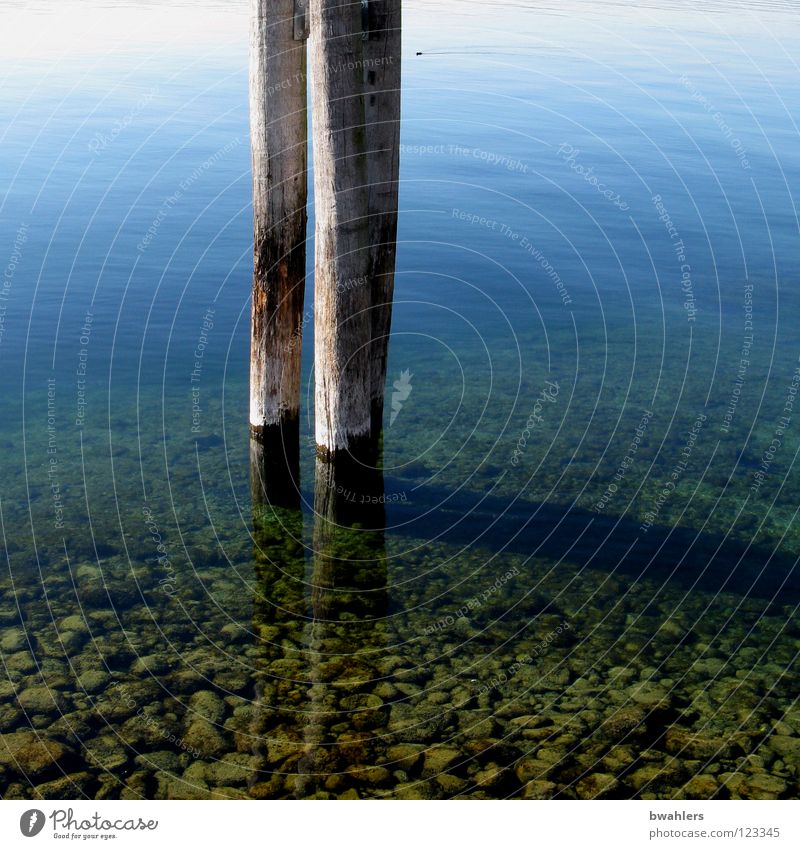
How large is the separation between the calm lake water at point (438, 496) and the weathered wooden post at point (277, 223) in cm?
69

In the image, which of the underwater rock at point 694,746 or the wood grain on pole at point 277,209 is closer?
the underwater rock at point 694,746

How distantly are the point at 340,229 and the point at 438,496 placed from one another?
2.78 meters

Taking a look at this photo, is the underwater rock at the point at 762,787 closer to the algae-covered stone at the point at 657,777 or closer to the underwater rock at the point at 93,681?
the algae-covered stone at the point at 657,777

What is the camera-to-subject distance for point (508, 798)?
5750mm

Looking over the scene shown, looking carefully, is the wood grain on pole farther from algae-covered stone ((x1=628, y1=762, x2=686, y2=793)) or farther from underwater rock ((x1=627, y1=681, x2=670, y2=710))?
algae-covered stone ((x1=628, y1=762, x2=686, y2=793))

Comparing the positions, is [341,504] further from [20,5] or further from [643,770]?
[20,5]

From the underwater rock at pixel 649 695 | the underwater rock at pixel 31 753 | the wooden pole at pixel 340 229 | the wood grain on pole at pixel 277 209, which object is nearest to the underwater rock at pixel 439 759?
the underwater rock at pixel 649 695

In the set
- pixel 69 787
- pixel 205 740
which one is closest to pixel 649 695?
pixel 205 740

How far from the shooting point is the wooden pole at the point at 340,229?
299 inches

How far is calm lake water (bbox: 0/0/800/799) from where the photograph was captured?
6289 millimetres

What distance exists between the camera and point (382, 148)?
8.05m

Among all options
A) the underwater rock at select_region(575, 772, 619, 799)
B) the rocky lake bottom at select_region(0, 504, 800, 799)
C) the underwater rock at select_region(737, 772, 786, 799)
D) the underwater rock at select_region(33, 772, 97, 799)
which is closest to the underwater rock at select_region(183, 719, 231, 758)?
the rocky lake bottom at select_region(0, 504, 800, 799)

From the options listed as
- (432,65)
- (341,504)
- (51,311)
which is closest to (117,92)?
(432,65)

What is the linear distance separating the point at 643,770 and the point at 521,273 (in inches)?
424
